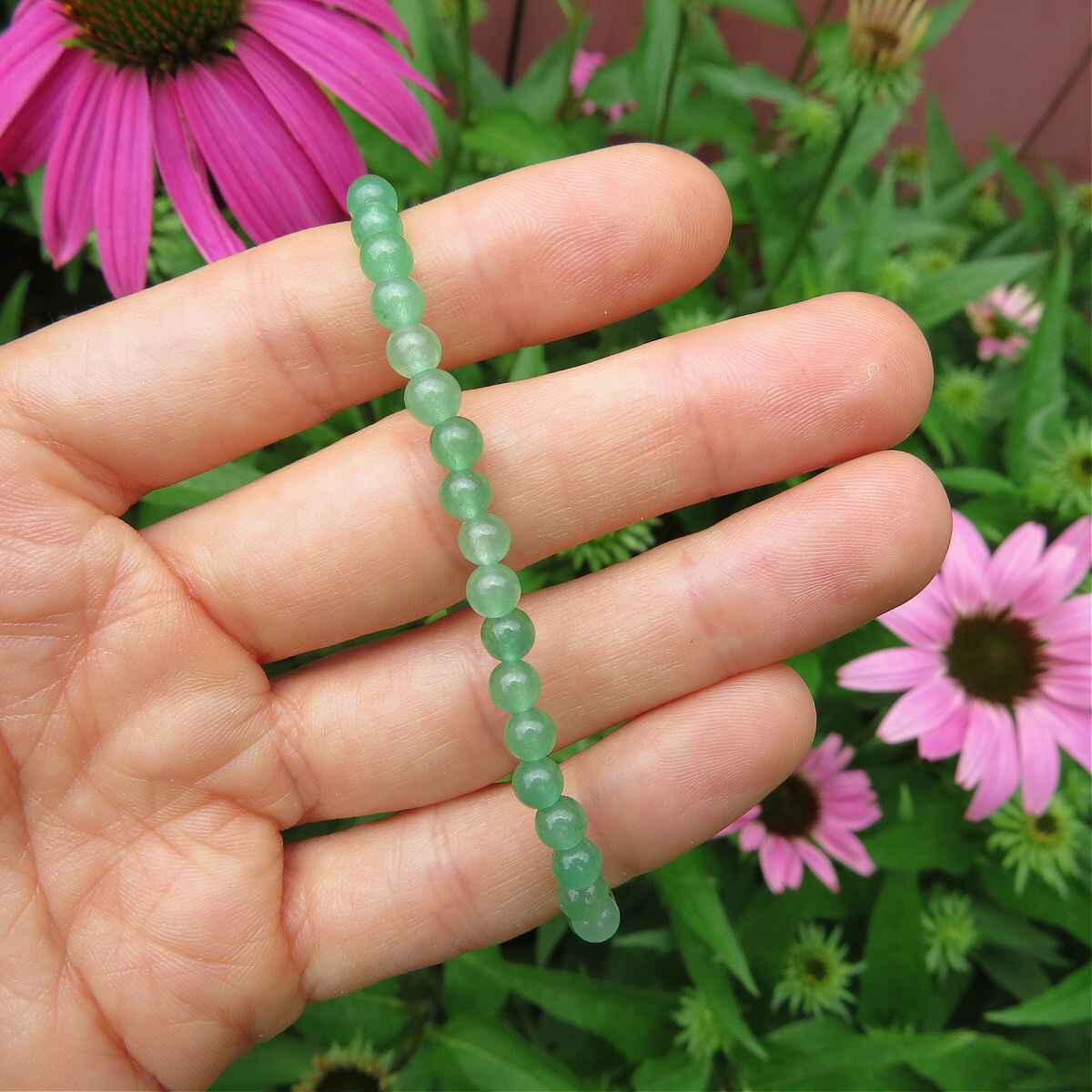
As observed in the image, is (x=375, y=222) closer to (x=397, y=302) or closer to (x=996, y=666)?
(x=397, y=302)

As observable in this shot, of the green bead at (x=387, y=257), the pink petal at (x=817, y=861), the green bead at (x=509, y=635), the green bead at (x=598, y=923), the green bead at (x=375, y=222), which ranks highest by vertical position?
the green bead at (x=375, y=222)

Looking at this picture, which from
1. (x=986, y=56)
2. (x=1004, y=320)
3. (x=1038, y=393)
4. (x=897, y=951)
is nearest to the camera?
(x=897, y=951)

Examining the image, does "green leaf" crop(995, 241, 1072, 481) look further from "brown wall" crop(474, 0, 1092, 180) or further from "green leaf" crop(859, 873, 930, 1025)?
"brown wall" crop(474, 0, 1092, 180)

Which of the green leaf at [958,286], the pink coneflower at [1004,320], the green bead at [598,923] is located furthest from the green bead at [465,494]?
the pink coneflower at [1004,320]

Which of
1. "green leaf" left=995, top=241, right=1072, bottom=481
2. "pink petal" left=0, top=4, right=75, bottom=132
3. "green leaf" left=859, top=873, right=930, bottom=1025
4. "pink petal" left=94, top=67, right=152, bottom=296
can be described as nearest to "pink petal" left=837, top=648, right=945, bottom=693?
"green leaf" left=859, top=873, right=930, bottom=1025

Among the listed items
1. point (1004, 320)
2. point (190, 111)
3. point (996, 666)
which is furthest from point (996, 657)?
point (190, 111)

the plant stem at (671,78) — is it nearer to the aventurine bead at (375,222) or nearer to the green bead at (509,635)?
the aventurine bead at (375,222)

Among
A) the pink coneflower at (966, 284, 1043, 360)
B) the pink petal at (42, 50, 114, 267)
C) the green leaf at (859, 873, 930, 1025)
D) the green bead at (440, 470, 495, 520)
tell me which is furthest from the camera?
the pink coneflower at (966, 284, 1043, 360)
